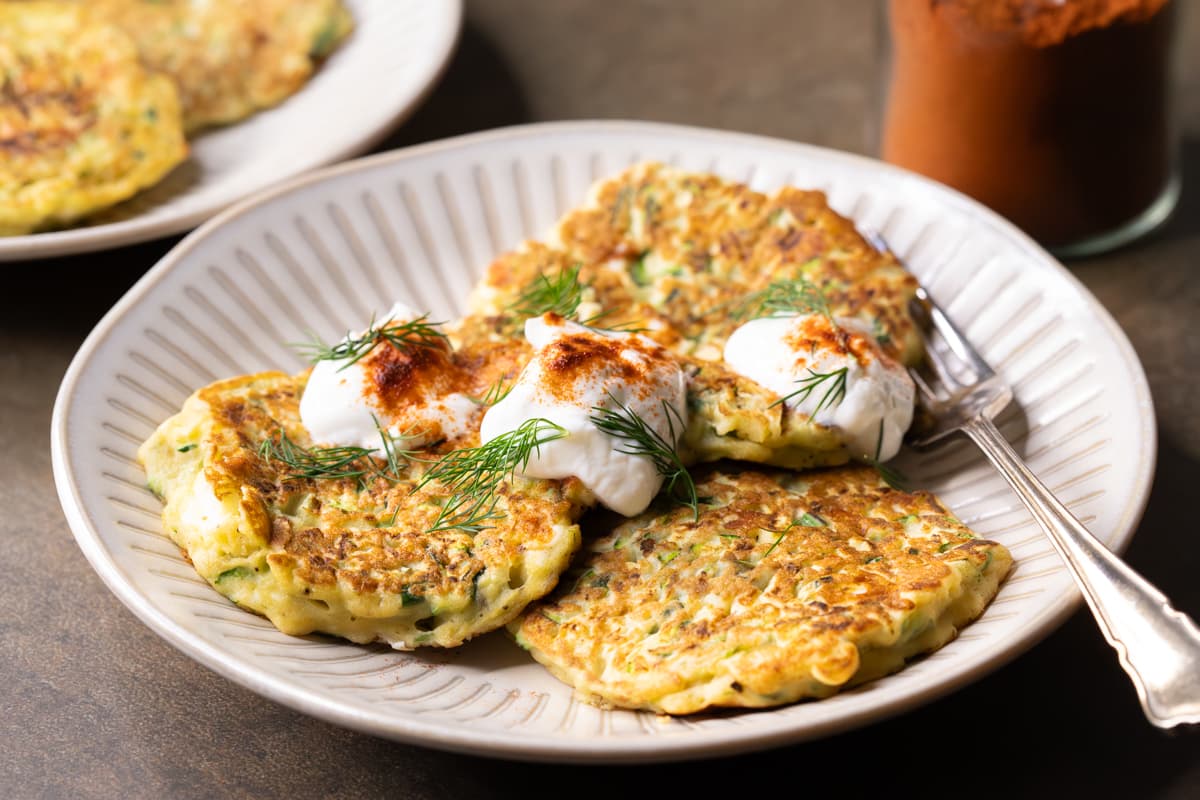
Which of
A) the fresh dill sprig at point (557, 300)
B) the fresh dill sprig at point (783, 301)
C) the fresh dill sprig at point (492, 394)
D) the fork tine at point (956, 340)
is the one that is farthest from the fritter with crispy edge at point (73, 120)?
the fork tine at point (956, 340)

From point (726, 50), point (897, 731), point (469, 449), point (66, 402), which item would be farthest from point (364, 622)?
point (726, 50)

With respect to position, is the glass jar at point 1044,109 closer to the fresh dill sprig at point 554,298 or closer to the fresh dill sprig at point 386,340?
the fresh dill sprig at point 554,298

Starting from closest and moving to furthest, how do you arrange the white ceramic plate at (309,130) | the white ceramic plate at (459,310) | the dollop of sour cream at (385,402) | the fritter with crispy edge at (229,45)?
the white ceramic plate at (459,310), the dollop of sour cream at (385,402), the white ceramic plate at (309,130), the fritter with crispy edge at (229,45)

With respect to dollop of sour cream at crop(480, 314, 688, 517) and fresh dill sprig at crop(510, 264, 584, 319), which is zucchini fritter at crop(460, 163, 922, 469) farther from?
dollop of sour cream at crop(480, 314, 688, 517)

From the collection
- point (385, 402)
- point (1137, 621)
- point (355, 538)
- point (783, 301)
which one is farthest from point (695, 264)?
point (1137, 621)

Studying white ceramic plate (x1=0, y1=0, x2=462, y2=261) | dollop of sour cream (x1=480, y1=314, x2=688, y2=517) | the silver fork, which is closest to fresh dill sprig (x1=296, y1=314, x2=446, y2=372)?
dollop of sour cream (x1=480, y1=314, x2=688, y2=517)

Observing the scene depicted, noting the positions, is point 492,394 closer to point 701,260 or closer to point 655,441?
point 655,441
